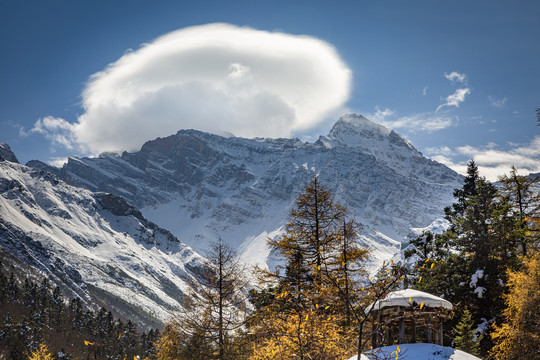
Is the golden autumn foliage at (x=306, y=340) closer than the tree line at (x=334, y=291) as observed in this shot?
Yes

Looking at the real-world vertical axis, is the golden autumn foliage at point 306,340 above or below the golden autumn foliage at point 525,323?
below

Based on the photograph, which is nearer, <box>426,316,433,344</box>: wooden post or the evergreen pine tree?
<box>426,316,433,344</box>: wooden post

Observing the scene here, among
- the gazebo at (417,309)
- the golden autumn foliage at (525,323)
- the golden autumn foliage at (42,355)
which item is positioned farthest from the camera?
the golden autumn foliage at (42,355)

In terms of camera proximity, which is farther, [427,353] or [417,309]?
[417,309]

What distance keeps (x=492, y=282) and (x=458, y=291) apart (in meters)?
2.54

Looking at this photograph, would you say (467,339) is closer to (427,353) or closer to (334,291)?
(427,353)

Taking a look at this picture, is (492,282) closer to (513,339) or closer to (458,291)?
(458,291)

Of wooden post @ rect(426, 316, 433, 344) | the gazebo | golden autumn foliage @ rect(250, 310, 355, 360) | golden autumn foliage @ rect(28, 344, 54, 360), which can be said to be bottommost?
golden autumn foliage @ rect(28, 344, 54, 360)

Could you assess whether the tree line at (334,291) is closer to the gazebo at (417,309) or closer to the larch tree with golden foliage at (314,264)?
the larch tree with golden foliage at (314,264)

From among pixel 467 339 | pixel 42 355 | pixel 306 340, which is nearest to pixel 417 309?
pixel 306 340

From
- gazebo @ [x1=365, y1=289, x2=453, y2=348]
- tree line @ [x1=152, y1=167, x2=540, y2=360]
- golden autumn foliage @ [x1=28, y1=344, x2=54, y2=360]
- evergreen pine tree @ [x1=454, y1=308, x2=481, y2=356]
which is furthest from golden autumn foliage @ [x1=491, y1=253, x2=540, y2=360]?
golden autumn foliage @ [x1=28, y1=344, x2=54, y2=360]

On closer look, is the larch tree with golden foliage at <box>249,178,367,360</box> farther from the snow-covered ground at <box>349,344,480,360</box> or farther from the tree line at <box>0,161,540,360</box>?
the snow-covered ground at <box>349,344,480,360</box>

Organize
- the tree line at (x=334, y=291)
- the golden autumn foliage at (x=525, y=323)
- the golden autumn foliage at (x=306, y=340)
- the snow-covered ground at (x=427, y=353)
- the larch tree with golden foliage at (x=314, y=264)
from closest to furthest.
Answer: the golden autumn foliage at (x=306, y=340) → the tree line at (x=334, y=291) → the snow-covered ground at (x=427, y=353) → the larch tree with golden foliage at (x=314, y=264) → the golden autumn foliage at (x=525, y=323)

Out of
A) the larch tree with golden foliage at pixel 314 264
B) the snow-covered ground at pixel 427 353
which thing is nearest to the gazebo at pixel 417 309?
the snow-covered ground at pixel 427 353
